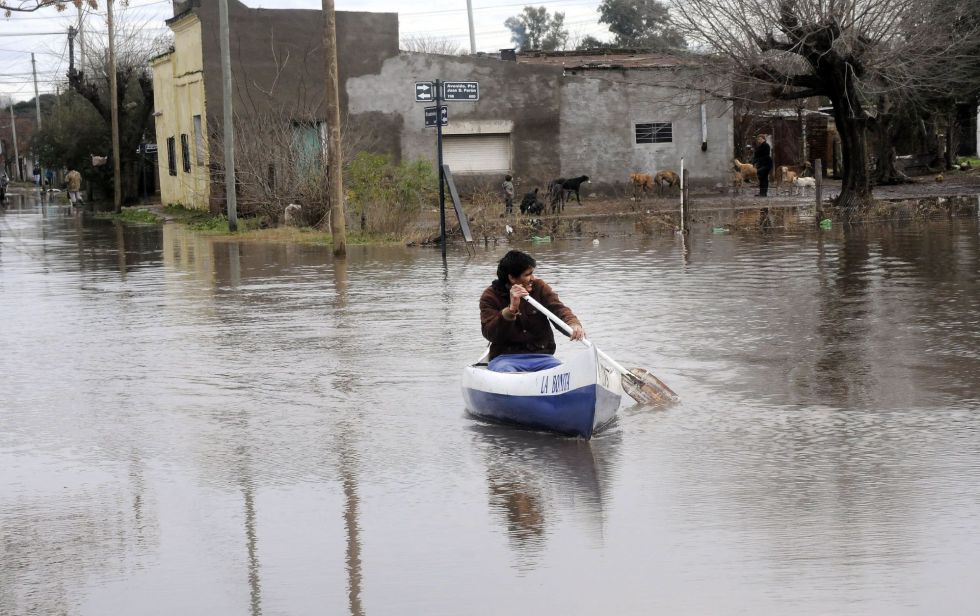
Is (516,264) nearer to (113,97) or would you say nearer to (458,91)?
(458,91)

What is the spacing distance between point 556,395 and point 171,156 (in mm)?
40938

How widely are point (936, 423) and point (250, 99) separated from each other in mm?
31650

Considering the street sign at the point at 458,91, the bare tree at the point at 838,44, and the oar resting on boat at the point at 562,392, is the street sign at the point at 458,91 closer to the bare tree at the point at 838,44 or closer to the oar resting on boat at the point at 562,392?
the bare tree at the point at 838,44

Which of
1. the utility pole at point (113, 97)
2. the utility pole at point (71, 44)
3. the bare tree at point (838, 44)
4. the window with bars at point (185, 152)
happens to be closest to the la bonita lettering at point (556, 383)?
the bare tree at point (838, 44)

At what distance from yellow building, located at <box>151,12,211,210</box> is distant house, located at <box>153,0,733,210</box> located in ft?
0.28

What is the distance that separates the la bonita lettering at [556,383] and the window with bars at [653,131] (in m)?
34.1

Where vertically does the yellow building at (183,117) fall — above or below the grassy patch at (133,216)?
above

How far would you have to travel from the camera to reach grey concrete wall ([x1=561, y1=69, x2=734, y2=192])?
4216cm

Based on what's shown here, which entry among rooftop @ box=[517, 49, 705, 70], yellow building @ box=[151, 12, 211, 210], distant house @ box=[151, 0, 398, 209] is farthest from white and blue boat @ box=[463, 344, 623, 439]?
rooftop @ box=[517, 49, 705, 70]

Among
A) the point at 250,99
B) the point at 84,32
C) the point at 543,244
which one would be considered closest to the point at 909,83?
the point at 543,244

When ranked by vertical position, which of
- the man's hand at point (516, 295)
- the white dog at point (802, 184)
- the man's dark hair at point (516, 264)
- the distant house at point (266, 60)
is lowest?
the man's hand at point (516, 295)

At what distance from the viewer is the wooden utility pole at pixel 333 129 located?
24.1m

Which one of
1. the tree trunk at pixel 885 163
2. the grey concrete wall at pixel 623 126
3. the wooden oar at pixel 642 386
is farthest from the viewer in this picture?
the tree trunk at pixel 885 163

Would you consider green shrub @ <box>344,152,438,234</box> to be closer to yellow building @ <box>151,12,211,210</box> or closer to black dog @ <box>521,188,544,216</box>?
black dog @ <box>521,188,544,216</box>
